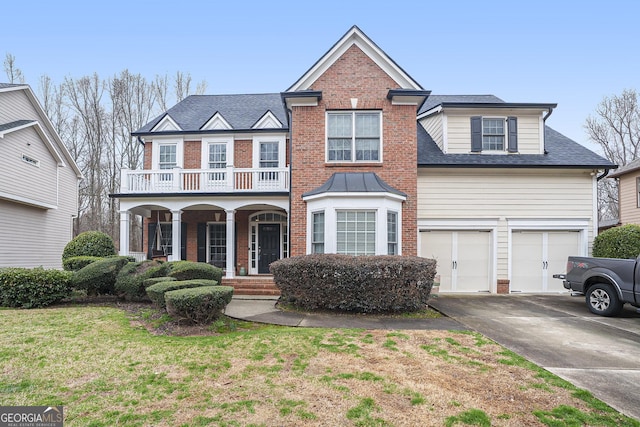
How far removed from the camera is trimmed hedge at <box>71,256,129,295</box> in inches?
364

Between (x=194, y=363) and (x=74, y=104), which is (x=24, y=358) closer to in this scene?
(x=194, y=363)

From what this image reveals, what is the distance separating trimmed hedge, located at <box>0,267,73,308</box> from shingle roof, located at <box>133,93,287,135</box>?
8.16 metres

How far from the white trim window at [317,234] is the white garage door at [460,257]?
3715 millimetres

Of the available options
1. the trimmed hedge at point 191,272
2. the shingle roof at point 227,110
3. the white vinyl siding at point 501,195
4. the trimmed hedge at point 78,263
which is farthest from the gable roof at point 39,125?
the white vinyl siding at point 501,195

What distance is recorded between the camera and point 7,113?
44.5 feet

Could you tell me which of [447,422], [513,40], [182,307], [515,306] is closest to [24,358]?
[182,307]

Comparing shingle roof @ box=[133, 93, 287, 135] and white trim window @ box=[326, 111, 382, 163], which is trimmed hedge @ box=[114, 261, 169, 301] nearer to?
white trim window @ box=[326, 111, 382, 163]

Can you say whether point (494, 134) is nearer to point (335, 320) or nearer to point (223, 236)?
point (335, 320)

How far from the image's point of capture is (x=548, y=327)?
720 cm

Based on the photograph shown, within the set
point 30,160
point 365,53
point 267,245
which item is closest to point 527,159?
point 365,53

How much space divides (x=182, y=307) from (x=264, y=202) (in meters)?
7.07

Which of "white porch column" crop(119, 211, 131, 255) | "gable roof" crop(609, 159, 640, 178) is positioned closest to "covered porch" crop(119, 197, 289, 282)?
"white porch column" crop(119, 211, 131, 255)

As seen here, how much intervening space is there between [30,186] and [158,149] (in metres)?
4.94

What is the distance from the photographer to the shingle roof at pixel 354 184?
9982 mm
